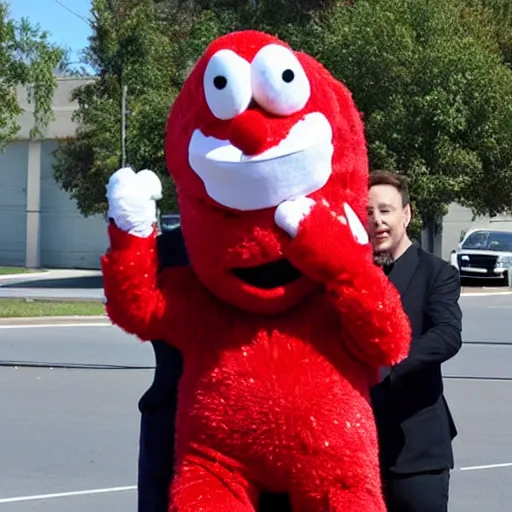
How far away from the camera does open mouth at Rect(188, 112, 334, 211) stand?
11.1 ft

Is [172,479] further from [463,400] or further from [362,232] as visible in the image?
[463,400]

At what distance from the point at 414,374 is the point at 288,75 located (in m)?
1.03

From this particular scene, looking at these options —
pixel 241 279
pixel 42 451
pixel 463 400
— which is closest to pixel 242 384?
pixel 241 279

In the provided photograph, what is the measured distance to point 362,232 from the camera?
138 inches

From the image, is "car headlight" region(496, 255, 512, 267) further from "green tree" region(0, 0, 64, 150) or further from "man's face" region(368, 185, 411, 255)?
"man's face" region(368, 185, 411, 255)

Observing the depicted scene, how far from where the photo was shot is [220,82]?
346 centimetres

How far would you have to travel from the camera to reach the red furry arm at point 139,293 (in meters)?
3.50

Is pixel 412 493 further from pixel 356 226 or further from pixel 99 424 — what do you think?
pixel 99 424

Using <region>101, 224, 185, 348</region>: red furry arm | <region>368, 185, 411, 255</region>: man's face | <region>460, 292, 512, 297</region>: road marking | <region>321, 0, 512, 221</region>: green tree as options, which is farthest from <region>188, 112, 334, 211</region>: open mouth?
<region>321, 0, 512, 221</region>: green tree

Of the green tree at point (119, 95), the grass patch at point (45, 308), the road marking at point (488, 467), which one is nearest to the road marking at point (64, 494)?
the road marking at point (488, 467)

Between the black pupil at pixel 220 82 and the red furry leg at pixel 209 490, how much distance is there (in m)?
1.11

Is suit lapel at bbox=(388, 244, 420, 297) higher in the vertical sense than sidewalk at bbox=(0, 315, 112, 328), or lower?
higher

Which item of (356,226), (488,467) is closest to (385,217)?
(356,226)

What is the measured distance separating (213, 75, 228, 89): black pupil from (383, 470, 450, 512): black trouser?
4.43 ft
